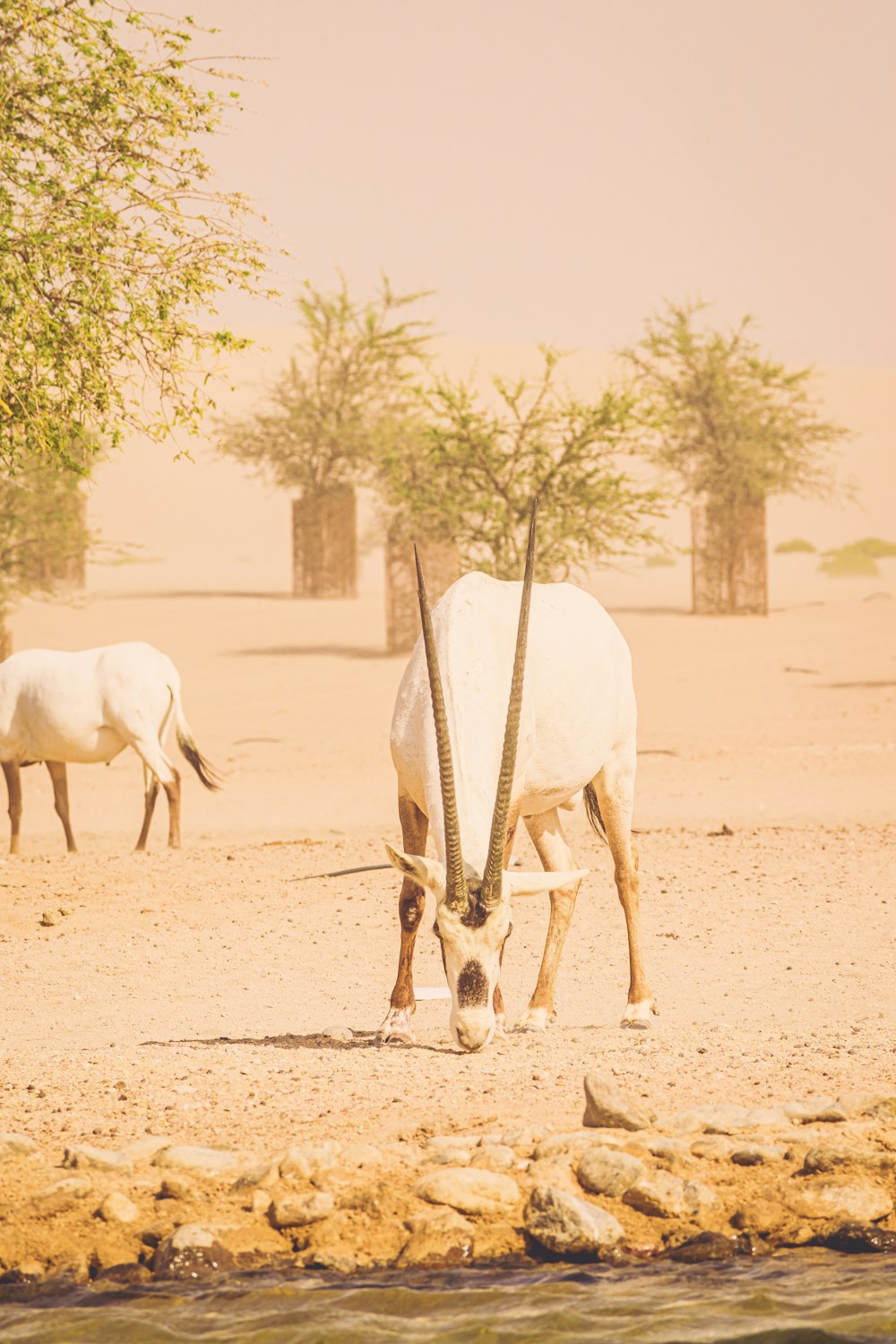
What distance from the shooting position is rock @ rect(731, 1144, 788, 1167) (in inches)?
209

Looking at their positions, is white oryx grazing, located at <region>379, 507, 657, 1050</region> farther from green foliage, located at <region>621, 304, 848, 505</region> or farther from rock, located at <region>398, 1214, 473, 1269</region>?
green foliage, located at <region>621, 304, 848, 505</region>

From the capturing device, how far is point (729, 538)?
34375mm

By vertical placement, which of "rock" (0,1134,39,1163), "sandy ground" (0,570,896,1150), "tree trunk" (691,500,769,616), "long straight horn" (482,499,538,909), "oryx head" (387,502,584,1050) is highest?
"tree trunk" (691,500,769,616)

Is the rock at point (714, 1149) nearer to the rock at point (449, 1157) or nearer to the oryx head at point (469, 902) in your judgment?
the rock at point (449, 1157)

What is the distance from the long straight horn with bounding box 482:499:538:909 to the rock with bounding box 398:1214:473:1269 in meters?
1.40

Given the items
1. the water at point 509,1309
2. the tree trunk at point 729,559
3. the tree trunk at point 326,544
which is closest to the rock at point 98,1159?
the water at point 509,1309

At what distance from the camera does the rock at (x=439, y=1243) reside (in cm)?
485

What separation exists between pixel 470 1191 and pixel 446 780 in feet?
5.49

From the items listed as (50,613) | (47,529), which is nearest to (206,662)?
(47,529)

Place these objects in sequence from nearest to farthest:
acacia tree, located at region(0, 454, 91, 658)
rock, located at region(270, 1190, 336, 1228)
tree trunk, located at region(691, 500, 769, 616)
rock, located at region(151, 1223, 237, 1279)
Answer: rock, located at region(151, 1223, 237, 1279) < rock, located at region(270, 1190, 336, 1228) < acacia tree, located at region(0, 454, 91, 658) < tree trunk, located at region(691, 500, 769, 616)

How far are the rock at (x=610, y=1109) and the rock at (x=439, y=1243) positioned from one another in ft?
2.52

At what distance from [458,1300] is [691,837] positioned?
8.22 metres

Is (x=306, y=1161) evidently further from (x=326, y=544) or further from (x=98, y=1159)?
(x=326, y=544)

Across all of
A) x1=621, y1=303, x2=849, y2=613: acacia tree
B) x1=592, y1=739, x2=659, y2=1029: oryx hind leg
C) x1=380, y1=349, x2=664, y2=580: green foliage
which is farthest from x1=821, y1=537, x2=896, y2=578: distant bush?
x1=592, y1=739, x2=659, y2=1029: oryx hind leg
